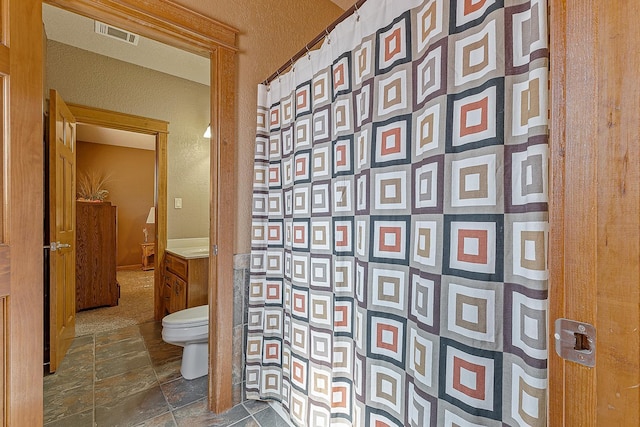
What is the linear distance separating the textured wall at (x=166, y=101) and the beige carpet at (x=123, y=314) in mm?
976

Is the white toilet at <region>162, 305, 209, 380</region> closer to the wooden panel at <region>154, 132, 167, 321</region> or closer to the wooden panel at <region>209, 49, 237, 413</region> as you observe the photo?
the wooden panel at <region>209, 49, 237, 413</region>

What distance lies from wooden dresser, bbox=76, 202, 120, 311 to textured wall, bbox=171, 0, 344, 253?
2793 mm

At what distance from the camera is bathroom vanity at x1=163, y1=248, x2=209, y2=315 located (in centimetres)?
259

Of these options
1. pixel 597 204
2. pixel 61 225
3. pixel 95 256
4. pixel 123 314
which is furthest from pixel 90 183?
pixel 597 204

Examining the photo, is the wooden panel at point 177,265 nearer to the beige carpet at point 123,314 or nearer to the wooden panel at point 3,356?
the beige carpet at point 123,314

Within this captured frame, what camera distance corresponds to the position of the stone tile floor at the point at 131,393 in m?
1.60

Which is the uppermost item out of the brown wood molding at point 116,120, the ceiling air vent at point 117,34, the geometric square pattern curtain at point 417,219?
the ceiling air vent at point 117,34

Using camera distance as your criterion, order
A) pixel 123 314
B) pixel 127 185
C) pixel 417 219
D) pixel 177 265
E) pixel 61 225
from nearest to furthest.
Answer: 1. pixel 417 219
2. pixel 61 225
3. pixel 177 265
4. pixel 123 314
5. pixel 127 185

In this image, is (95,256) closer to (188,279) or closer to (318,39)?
(188,279)

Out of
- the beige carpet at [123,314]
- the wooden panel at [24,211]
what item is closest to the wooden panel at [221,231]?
the wooden panel at [24,211]

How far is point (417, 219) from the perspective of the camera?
915 millimetres

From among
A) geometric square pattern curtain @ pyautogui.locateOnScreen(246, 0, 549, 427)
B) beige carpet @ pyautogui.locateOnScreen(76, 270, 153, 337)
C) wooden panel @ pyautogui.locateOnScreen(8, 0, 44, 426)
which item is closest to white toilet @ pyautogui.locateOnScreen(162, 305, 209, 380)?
geometric square pattern curtain @ pyautogui.locateOnScreen(246, 0, 549, 427)

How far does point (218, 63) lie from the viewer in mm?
1660

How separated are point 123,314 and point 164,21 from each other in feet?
10.1
